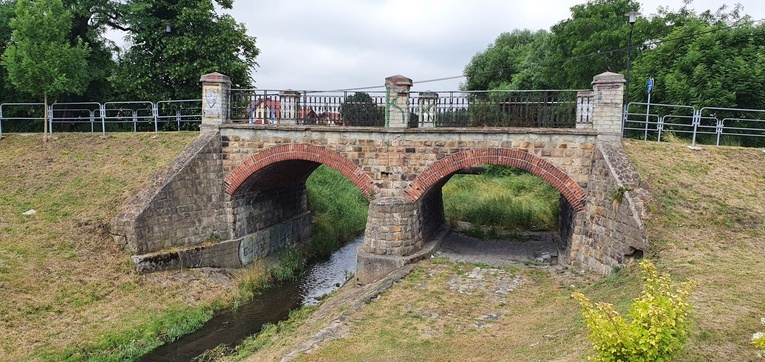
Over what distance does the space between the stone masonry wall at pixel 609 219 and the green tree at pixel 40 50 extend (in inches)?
636

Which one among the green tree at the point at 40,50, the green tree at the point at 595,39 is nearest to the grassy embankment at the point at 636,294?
the green tree at the point at 40,50

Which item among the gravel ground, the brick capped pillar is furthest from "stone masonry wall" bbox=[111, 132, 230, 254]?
the gravel ground

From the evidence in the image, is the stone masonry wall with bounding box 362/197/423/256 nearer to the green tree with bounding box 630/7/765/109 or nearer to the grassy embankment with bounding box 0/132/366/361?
the grassy embankment with bounding box 0/132/366/361

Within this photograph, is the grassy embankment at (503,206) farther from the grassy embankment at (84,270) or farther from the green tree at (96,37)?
the green tree at (96,37)

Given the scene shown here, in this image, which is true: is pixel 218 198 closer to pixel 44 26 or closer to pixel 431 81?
pixel 44 26

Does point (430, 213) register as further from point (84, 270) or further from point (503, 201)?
point (84, 270)

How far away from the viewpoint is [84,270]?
40.2ft

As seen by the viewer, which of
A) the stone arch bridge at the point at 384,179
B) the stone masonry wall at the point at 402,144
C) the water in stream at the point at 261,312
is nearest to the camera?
the water in stream at the point at 261,312

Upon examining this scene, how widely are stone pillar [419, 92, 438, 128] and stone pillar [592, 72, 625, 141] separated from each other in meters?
3.91

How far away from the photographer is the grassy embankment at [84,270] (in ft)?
33.7

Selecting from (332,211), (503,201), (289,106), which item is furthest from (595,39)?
(289,106)

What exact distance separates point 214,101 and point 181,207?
10.8ft

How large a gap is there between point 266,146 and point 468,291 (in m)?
7.27

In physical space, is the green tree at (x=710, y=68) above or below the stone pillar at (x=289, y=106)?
above
